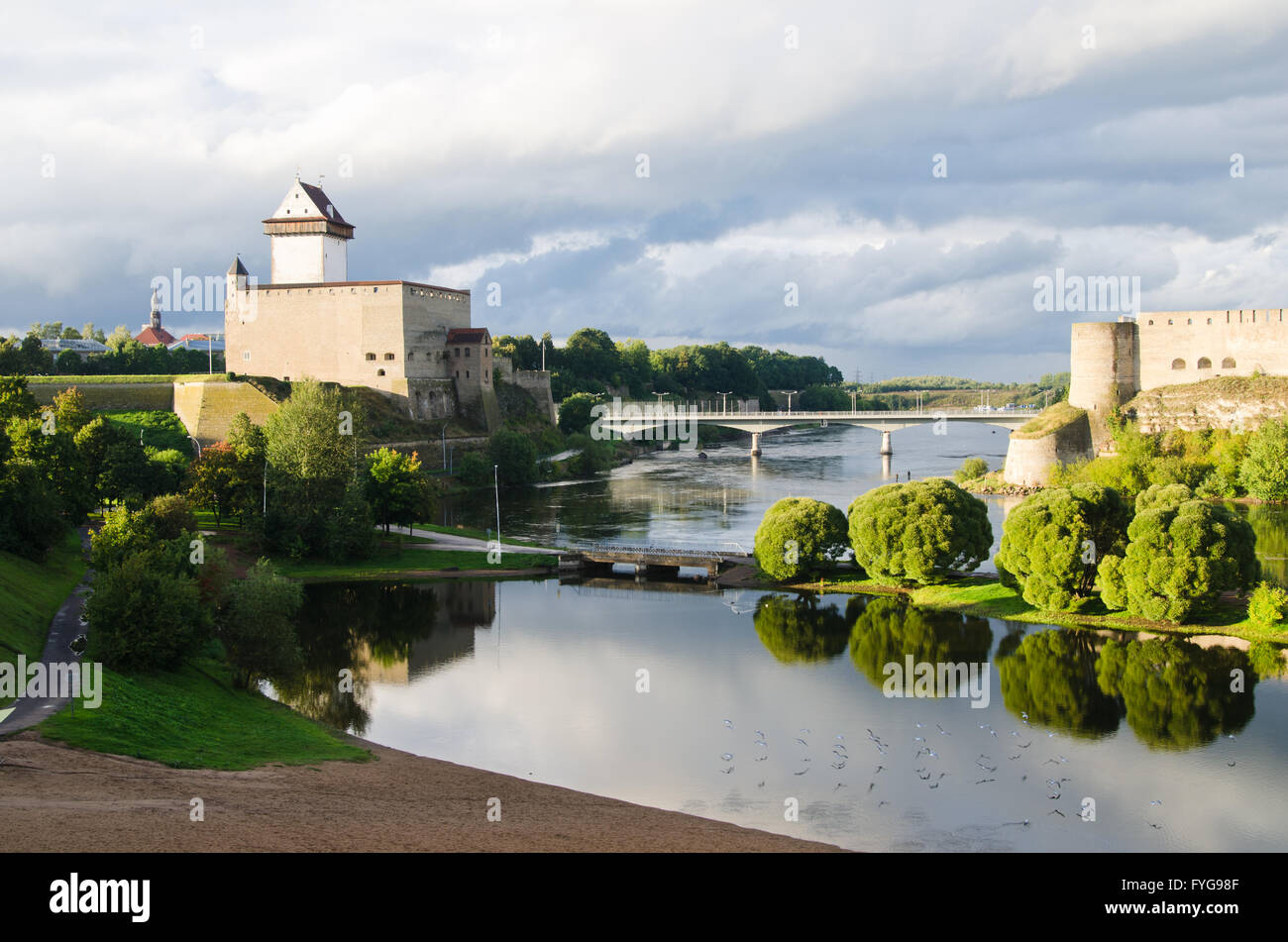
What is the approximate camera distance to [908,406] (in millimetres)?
159750

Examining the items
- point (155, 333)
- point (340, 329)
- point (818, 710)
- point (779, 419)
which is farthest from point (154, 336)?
point (818, 710)

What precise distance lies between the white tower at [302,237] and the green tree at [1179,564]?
58.1 meters

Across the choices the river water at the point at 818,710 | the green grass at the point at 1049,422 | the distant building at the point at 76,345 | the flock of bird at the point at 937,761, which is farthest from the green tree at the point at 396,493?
the distant building at the point at 76,345

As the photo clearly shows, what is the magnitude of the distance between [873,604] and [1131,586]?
714 cm

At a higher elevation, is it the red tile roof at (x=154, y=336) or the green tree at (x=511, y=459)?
the red tile roof at (x=154, y=336)

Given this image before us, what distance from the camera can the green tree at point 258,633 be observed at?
939 inches

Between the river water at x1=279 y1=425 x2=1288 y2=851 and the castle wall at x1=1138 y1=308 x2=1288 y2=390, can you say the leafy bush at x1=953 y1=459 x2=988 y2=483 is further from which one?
the river water at x1=279 y1=425 x2=1288 y2=851

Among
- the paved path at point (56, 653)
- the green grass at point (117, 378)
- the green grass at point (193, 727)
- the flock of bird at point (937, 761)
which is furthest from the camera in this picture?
the green grass at point (117, 378)

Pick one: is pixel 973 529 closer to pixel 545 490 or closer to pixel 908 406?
pixel 545 490

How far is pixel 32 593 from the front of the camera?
26.8 meters

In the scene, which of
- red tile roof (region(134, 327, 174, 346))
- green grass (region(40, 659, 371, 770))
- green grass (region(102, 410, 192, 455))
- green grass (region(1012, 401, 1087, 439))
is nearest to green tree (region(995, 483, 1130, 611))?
green grass (region(40, 659, 371, 770))

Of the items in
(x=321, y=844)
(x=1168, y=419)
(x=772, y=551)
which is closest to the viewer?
(x=321, y=844)

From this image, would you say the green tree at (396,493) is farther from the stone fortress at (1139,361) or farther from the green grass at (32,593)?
the stone fortress at (1139,361)
